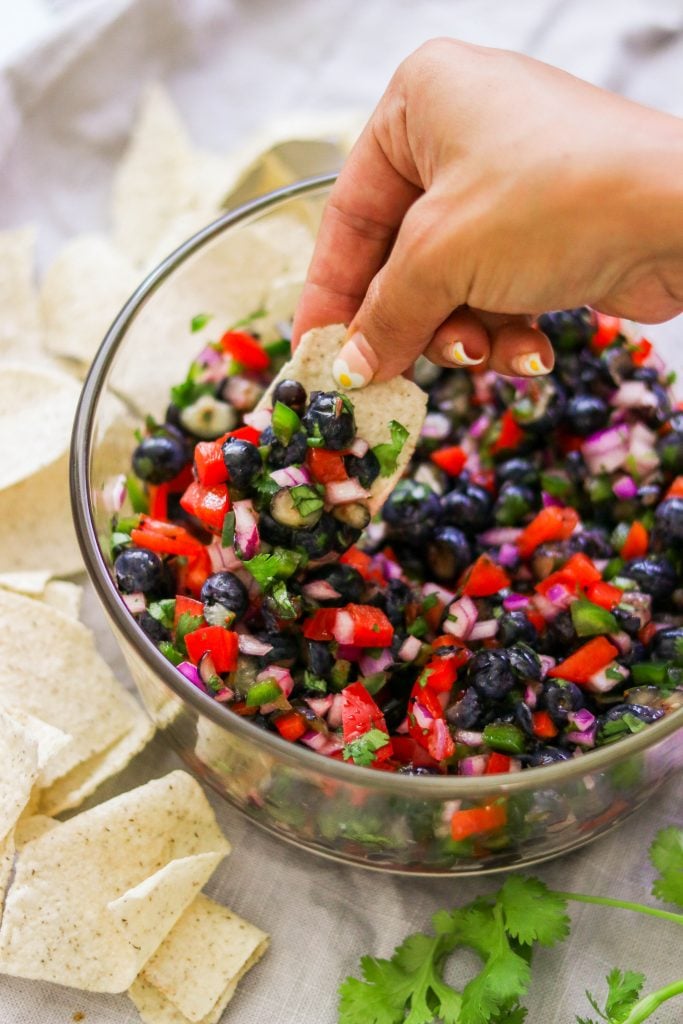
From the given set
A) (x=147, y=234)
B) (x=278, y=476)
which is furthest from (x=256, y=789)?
(x=147, y=234)

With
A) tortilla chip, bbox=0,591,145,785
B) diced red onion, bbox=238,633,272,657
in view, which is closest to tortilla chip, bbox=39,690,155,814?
tortilla chip, bbox=0,591,145,785

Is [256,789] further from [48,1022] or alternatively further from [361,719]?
[48,1022]

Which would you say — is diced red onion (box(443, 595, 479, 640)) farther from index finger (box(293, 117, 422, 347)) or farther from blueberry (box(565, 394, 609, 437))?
index finger (box(293, 117, 422, 347))

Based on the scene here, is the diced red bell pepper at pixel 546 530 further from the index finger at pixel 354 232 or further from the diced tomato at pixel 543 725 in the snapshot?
the index finger at pixel 354 232

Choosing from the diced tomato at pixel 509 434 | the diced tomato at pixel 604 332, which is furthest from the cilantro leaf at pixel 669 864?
the diced tomato at pixel 604 332

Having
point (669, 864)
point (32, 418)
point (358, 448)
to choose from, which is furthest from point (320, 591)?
point (32, 418)

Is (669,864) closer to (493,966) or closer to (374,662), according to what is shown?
(493,966)
